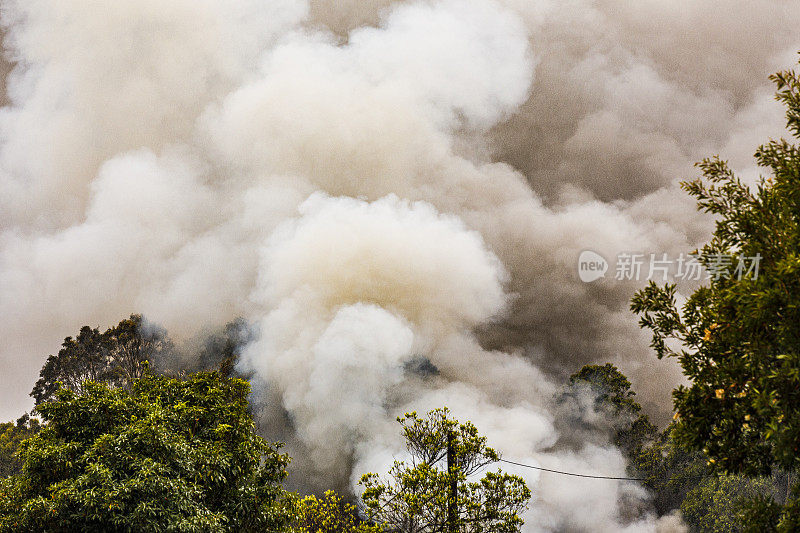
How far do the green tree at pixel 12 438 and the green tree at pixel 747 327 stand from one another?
40215 millimetres

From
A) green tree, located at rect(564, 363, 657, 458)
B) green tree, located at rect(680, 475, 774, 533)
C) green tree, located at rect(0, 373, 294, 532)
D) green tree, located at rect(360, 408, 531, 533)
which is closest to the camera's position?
green tree, located at rect(0, 373, 294, 532)

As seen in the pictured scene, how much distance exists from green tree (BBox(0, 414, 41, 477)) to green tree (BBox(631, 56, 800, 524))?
40.2 metres

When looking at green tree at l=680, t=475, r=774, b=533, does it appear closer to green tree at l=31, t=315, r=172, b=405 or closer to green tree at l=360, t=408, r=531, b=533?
green tree at l=360, t=408, r=531, b=533

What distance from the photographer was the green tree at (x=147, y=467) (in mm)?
8250

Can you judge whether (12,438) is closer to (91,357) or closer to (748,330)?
(91,357)

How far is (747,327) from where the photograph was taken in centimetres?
560

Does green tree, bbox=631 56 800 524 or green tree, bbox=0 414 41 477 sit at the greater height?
green tree, bbox=0 414 41 477

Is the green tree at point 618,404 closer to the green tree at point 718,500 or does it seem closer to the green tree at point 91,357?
the green tree at point 718,500

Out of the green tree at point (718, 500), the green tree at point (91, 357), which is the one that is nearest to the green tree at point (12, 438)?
the green tree at point (91, 357)

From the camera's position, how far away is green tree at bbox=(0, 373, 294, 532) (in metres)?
8.25

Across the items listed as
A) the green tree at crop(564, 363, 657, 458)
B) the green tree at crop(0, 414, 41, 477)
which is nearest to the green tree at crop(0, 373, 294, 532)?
the green tree at crop(564, 363, 657, 458)

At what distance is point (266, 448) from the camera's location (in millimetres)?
10891

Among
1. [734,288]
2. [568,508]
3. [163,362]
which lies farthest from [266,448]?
[163,362]

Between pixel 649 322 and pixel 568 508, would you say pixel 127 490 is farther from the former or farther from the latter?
pixel 568 508
